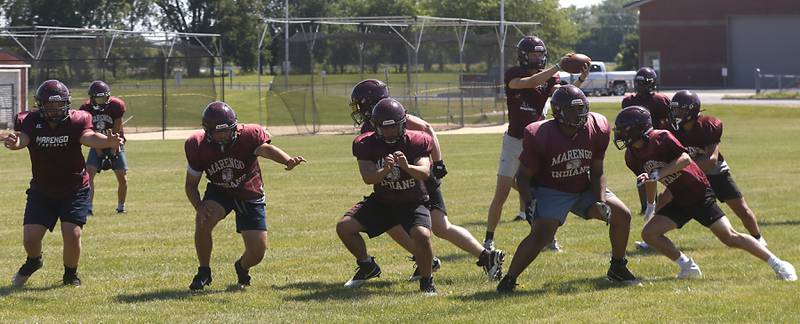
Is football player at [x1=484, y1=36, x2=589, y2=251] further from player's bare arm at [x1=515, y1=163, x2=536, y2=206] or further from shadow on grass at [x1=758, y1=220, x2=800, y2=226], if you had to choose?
shadow on grass at [x1=758, y1=220, x2=800, y2=226]

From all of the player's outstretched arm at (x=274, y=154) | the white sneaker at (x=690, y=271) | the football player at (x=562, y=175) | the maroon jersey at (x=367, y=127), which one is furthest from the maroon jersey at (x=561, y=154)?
the player's outstretched arm at (x=274, y=154)

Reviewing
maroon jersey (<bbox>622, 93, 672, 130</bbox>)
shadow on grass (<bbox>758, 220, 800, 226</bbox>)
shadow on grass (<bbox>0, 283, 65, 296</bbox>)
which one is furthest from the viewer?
shadow on grass (<bbox>758, 220, 800, 226</bbox>)

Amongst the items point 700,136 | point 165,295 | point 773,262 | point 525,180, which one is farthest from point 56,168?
point 773,262

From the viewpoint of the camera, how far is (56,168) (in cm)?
1039

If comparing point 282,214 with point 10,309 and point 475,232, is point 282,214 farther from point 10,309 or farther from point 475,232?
point 10,309

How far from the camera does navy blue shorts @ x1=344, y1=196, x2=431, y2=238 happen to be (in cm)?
975

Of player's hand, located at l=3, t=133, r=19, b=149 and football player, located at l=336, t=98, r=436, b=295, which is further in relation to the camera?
player's hand, located at l=3, t=133, r=19, b=149

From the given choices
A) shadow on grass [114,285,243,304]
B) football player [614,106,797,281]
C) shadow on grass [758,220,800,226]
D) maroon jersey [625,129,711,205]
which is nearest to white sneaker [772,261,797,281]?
football player [614,106,797,281]

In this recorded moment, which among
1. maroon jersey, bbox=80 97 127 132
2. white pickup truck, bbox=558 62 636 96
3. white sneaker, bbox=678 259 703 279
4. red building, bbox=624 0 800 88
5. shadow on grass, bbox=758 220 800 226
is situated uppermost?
red building, bbox=624 0 800 88

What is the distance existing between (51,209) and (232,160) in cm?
179

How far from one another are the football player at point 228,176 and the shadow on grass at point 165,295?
94mm

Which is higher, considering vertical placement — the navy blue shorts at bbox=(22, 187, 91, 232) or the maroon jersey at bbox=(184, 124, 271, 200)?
the maroon jersey at bbox=(184, 124, 271, 200)

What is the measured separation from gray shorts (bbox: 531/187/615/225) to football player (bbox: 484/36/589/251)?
1987mm

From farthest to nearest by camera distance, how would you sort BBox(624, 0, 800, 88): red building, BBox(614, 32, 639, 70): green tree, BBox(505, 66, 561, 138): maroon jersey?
BBox(614, 32, 639, 70): green tree → BBox(624, 0, 800, 88): red building → BBox(505, 66, 561, 138): maroon jersey
